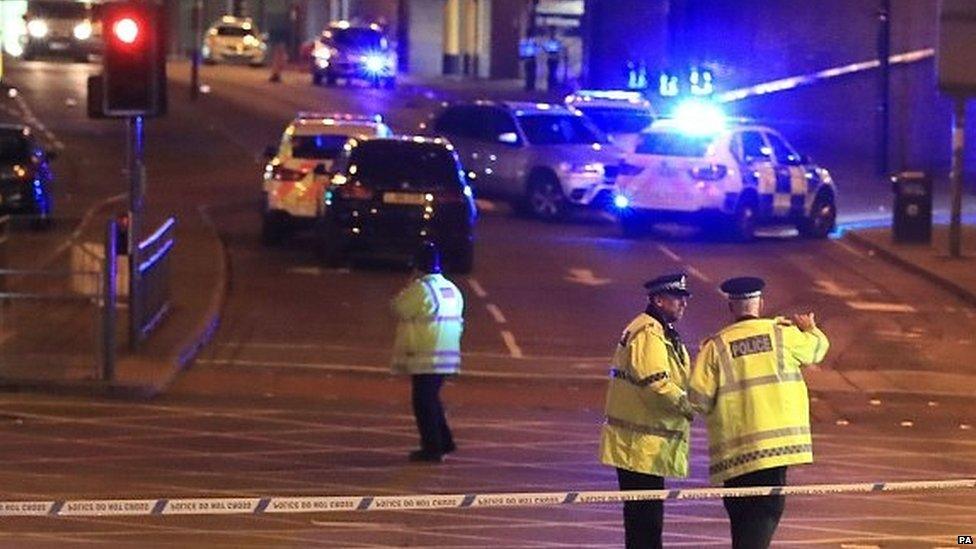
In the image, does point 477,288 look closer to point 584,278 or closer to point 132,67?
point 584,278

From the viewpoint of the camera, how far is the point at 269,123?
165ft

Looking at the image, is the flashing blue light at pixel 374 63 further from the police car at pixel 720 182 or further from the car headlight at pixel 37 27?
the police car at pixel 720 182

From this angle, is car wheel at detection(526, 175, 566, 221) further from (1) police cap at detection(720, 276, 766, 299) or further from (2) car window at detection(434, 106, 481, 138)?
(1) police cap at detection(720, 276, 766, 299)

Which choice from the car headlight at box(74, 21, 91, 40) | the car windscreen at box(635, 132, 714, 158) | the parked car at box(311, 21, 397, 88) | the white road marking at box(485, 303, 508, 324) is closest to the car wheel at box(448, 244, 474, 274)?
the white road marking at box(485, 303, 508, 324)

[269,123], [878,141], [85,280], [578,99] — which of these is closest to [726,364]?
[85,280]

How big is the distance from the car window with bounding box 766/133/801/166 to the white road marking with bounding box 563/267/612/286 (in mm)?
5526

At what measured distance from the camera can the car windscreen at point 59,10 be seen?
65625 millimetres

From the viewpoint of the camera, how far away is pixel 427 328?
1437cm

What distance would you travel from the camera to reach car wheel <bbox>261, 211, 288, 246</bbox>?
93.2 feet

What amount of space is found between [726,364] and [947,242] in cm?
2137

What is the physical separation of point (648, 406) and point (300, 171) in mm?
18832

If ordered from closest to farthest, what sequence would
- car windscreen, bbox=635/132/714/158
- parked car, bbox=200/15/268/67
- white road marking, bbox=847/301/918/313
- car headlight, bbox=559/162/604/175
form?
white road marking, bbox=847/301/918/313, car windscreen, bbox=635/132/714/158, car headlight, bbox=559/162/604/175, parked car, bbox=200/15/268/67

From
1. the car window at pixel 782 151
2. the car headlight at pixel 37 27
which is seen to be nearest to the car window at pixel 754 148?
the car window at pixel 782 151

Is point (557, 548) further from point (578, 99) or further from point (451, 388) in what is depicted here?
point (578, 99)
